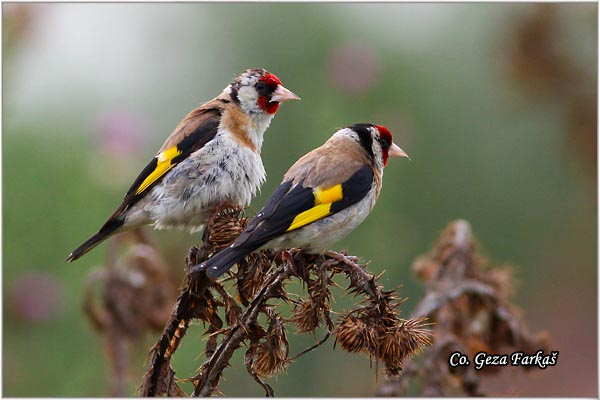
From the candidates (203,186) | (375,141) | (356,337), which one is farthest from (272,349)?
(375,141)

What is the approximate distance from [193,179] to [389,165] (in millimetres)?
3635

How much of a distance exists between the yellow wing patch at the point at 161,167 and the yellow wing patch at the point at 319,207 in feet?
3.78

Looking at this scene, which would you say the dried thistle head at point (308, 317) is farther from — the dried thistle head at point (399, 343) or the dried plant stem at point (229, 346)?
the dried thistle head at point (399, 343)

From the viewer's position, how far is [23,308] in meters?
7.10

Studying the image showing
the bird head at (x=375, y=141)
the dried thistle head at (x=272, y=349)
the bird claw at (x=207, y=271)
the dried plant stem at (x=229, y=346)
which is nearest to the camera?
the dried plant stem at (x=229, y=346)

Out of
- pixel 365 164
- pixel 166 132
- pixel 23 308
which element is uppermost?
pixel 166 132

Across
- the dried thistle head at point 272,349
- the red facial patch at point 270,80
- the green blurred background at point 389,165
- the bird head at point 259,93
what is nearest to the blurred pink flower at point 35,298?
the green blurred background at point 389,165

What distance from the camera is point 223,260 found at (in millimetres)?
3604

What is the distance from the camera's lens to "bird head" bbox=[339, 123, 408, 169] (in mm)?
4930

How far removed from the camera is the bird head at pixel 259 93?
5414 millimetres

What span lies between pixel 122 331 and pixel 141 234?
60 centimetres

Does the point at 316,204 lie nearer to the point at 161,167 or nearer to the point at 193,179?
the point at 193,179

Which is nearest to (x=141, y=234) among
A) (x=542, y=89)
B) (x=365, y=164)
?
(x=365, y=164)

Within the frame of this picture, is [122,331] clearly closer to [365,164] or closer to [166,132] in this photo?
[365,164]
